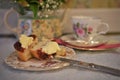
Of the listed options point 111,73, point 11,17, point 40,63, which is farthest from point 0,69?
point 11,17

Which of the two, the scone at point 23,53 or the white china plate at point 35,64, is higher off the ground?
the scone at point 23,53

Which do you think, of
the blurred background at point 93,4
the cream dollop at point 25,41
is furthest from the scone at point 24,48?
the blurred background at point 93,4

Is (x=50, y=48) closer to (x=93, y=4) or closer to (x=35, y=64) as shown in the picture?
(x=35, y=64)

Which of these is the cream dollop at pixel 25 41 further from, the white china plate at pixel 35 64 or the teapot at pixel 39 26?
the teapot at pixel 39 26

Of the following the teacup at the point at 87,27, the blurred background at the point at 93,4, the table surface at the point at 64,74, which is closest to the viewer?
the table surface at the point at 64,74

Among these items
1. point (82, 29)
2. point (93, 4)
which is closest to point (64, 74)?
point (82, 29)

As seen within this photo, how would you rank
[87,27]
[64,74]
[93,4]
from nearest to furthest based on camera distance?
[64,74] → [87,27] → [93,4]

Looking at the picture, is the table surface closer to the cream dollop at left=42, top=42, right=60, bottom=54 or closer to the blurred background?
the cream dollop at left=42, top=42, right=60, bottom=54

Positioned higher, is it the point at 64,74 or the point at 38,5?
the point at 38,5
